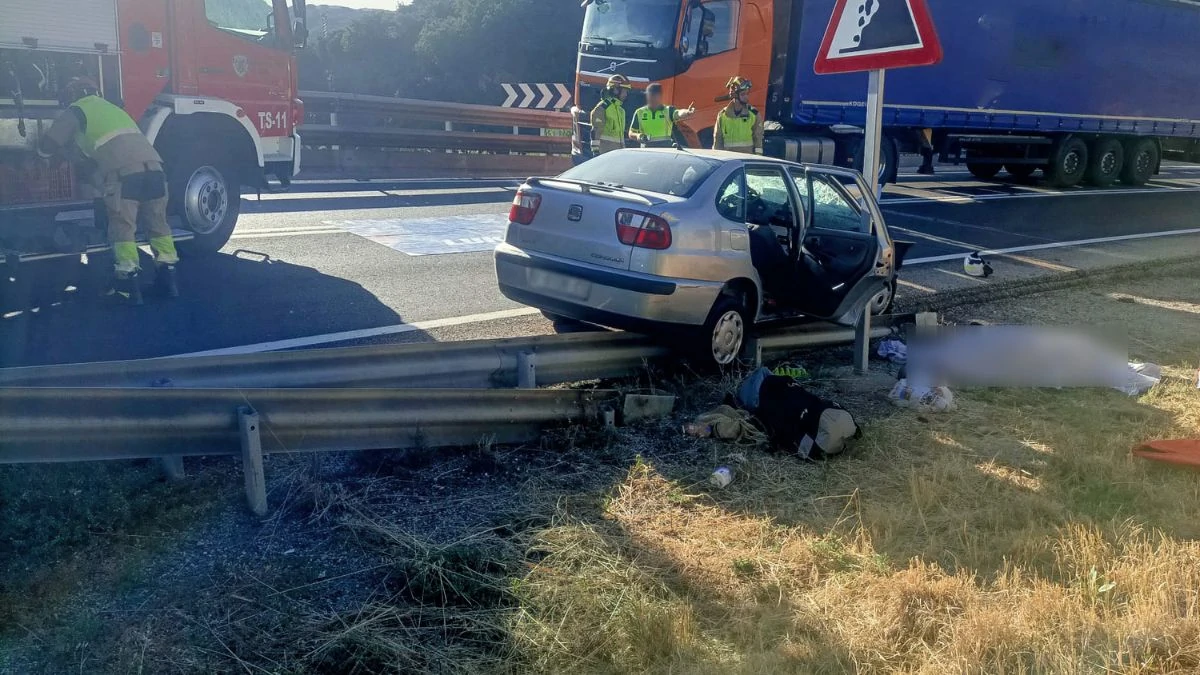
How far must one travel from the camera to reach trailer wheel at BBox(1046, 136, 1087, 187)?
22.3 meters

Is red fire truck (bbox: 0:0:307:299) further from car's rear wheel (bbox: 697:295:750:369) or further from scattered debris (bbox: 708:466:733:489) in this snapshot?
scattered debris (bbox: 708:466:733:489)

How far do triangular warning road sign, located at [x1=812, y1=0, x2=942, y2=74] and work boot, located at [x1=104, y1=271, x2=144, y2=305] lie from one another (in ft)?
16.6

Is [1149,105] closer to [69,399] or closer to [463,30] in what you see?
[463,30]

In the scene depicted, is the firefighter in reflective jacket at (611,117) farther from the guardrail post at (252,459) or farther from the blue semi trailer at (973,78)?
the guardrail post at (252,459)

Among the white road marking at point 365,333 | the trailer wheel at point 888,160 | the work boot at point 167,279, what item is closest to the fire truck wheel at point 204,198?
the work boot at point 167,279

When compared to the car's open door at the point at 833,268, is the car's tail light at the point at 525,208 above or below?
above

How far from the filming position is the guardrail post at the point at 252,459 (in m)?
3.82

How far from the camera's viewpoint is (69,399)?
11.3 feet

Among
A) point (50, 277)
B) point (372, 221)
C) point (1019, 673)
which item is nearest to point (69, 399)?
point (1019, 673)

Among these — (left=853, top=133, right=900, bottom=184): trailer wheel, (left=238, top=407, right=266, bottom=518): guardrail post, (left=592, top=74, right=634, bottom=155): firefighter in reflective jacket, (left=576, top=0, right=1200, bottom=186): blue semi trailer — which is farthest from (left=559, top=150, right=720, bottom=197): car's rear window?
(left=853, top=133, right=900, bottom=184): trailer wheel

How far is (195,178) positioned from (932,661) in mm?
8128

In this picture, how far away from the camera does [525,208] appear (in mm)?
6508

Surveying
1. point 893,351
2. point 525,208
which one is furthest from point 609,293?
point 893,351

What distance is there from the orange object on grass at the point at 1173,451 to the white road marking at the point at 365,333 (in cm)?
432
